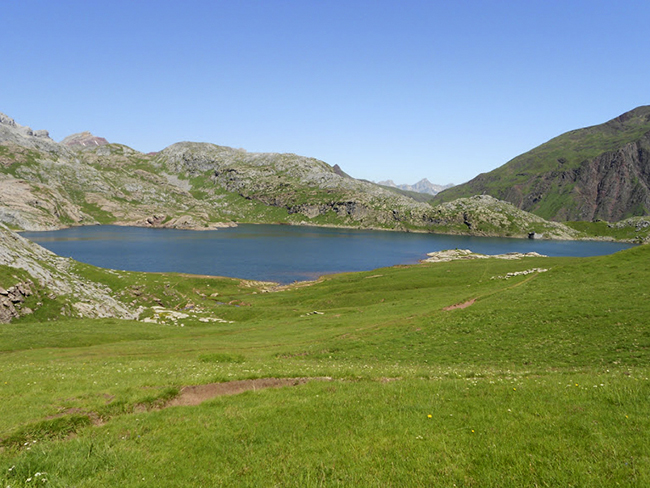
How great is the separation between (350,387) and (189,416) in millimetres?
8505

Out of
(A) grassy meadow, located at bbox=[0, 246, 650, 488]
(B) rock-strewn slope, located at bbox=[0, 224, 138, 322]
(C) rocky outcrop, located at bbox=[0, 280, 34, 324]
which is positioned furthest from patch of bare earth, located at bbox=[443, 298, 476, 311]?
(C) rocky outcrop, located at bbox=[0, 280, 34, 324]

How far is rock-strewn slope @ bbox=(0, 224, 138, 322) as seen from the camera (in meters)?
51.2

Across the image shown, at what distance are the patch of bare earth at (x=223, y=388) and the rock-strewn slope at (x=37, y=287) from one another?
5102cm

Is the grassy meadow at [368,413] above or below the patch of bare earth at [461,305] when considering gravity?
above

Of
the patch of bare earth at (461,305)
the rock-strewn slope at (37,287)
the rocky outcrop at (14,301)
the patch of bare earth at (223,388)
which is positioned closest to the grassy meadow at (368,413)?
the patch of bare earth at (223,388)

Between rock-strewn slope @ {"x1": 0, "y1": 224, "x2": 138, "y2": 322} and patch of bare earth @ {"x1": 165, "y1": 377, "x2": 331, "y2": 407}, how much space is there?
51018 mm

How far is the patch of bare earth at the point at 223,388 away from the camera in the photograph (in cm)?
1775

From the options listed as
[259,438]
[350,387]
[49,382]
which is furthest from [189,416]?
[49,382]

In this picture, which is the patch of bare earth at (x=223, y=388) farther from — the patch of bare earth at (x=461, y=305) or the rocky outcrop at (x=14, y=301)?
the rocky outcrop at (x=14, y=301)

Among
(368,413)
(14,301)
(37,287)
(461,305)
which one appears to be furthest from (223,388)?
(37,287)

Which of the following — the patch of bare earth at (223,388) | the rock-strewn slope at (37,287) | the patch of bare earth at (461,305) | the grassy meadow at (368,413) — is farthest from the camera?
the rock-strewn slope at (37,287)

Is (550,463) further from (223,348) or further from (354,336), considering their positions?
(223,348)

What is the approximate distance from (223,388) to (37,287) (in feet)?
186

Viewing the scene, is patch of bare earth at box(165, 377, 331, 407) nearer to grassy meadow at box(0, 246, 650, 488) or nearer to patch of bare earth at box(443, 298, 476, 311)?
grassy meadow at box(0, 246, 650, 488)
